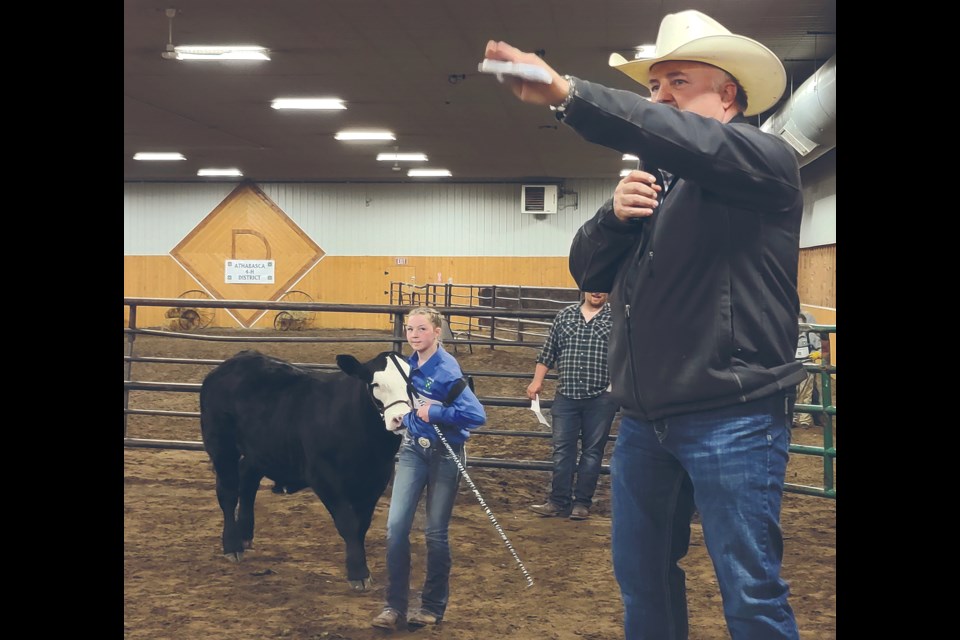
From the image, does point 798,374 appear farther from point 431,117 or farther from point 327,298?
point 327,298

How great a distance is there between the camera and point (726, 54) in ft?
6.12

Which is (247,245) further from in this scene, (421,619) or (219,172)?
(421,619)

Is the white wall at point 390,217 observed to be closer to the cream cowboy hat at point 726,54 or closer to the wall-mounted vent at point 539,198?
the wall-mounted vent at point 539,198

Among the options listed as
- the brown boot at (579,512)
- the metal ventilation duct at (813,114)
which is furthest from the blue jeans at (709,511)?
the metal ventilation duct at (813,114)

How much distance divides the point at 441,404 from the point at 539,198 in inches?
711

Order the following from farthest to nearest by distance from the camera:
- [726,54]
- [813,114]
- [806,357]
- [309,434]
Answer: [813,114]
[806,357]
[309,434]
[726,54]

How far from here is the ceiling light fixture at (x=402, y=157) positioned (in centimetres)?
1778

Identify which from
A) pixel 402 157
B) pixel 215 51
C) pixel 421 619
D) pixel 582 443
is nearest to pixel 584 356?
pixel 582 443

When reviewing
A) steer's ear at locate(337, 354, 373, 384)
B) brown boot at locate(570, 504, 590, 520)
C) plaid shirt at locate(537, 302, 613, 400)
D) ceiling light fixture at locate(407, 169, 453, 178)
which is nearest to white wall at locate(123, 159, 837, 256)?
ceiling light fixture at locate(407, 169, 453, 178)

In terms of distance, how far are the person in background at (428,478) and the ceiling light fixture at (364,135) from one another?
1245cm
